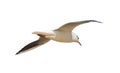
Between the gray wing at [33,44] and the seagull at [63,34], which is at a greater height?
the seagull at [63,34]

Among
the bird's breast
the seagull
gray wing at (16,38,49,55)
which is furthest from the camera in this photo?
gray wing at (16,38,49,55)

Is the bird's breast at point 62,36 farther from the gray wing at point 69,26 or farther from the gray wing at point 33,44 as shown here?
the gray wing at point 33,44

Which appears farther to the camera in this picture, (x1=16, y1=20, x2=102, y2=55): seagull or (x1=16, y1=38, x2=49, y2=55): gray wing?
(x1=16, y1=38, x2=49, y2=55): gray wing

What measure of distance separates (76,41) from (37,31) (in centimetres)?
82

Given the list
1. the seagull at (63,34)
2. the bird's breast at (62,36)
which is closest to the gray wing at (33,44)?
the seagull at (63,34)

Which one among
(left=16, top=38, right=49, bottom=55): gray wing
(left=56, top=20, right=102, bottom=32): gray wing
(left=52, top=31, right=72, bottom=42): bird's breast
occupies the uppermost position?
(left=56, top=20, right=102, bottom=32): gray wing

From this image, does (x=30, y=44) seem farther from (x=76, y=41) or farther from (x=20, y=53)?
(x=76, y=41)

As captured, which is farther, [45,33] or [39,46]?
[39,46]

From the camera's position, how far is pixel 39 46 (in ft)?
22.6

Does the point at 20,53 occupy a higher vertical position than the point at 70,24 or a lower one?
lower

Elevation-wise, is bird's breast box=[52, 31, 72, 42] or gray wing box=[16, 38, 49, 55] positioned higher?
bird's breast box=[52, 31, 72, 42]

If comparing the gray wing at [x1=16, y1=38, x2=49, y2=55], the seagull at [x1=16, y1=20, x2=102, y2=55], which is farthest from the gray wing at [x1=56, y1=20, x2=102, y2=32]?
the gray wing at [x1=16, y1=38, x2=49, y2=55]

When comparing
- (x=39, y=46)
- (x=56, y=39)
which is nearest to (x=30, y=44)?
(x=39, y=46)

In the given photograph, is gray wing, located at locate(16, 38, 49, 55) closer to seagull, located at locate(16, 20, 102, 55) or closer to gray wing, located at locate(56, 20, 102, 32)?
seagull, located at locate(16, 20, 102, 55)
